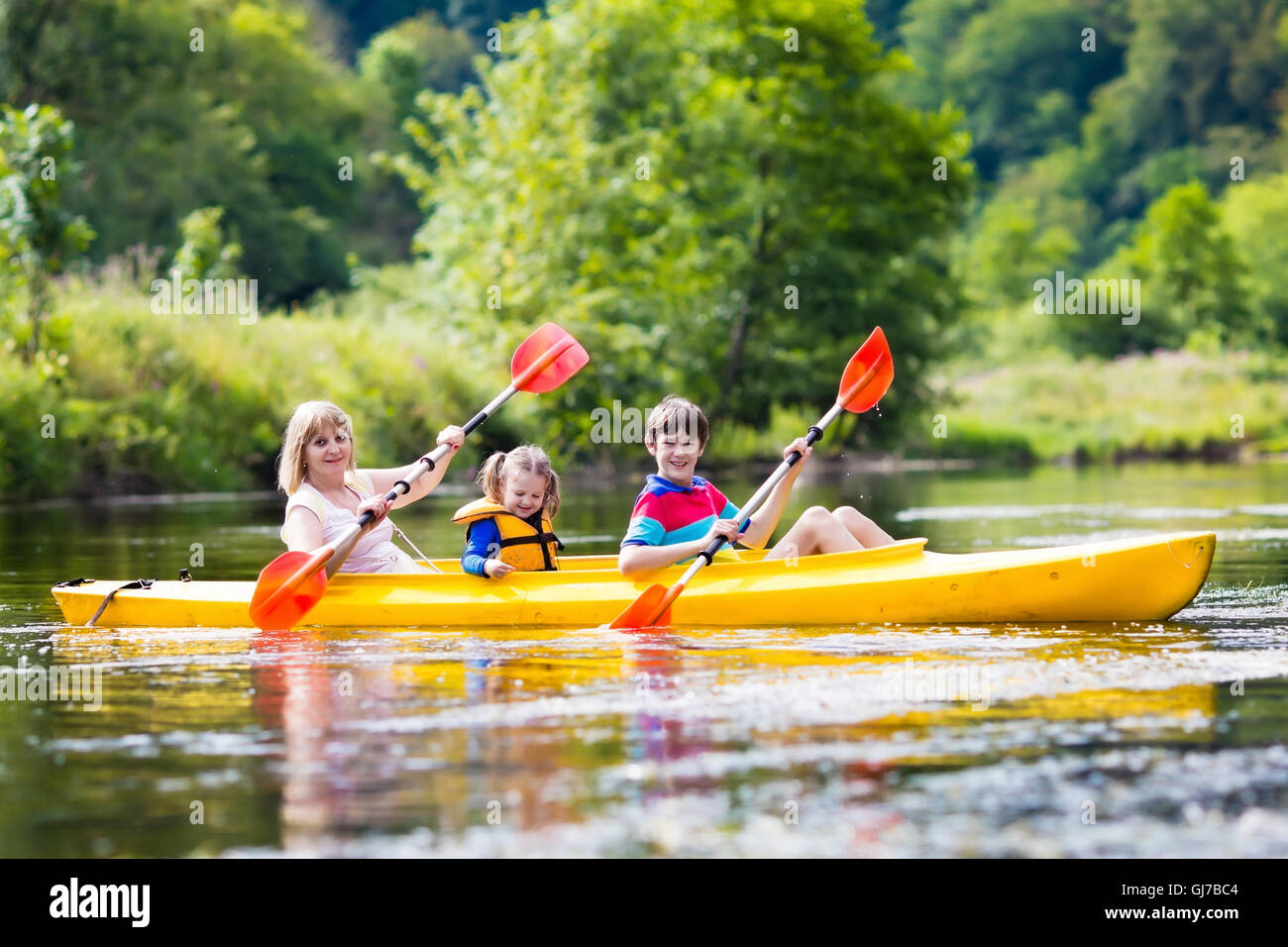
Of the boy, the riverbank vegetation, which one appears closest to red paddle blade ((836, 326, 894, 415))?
the boy

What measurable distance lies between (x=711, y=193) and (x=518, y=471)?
1794 centimetres

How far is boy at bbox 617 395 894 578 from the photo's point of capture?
631 centimetres

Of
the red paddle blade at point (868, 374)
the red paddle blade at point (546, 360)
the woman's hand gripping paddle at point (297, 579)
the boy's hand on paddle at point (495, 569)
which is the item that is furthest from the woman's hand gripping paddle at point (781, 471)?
the red paddle blade at point (546, 360)

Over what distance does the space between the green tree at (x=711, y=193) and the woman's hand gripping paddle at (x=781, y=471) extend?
13339 mm

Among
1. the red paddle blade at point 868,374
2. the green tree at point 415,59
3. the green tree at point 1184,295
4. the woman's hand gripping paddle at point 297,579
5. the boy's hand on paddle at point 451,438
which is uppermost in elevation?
the green tree at point 415,59

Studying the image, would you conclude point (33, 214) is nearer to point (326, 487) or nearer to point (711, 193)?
point (326, 487)

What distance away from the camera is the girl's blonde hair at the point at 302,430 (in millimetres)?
6289

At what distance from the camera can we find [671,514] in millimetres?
6520

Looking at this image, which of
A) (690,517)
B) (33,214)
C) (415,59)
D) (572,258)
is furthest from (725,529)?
(415,59)

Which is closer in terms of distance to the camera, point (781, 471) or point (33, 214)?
point (781, 471)

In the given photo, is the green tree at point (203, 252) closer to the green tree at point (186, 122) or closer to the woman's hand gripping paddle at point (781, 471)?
the green tree at point (186, 122)

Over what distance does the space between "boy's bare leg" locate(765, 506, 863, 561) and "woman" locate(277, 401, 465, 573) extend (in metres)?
1.37

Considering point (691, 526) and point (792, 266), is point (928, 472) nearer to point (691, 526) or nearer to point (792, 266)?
point (792, 266)

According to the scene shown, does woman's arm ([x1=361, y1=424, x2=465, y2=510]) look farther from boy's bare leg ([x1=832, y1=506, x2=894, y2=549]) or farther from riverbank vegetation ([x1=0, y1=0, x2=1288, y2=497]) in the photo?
riverbank vegetation ([x1=0, y1=0, x2=1288, y2=497])
